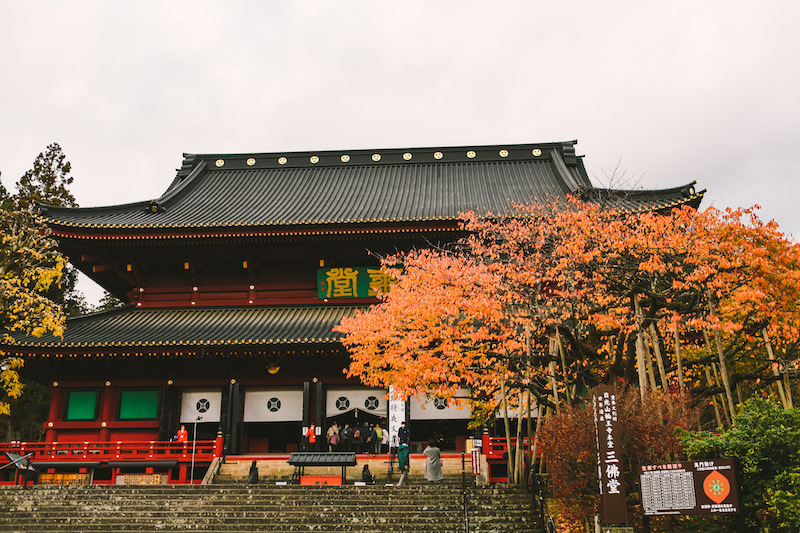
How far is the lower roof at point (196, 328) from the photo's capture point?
19.6 metres

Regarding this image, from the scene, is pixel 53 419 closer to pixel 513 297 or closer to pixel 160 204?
pixel 160 204

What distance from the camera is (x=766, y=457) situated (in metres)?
9.64

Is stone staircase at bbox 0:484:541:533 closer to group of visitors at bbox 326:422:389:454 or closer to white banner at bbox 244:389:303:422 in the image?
group of visitors at bbox 326:422:389:454

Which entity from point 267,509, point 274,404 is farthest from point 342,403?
point 267,509

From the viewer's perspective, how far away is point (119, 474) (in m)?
19.5

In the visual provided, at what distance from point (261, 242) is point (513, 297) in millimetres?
10640

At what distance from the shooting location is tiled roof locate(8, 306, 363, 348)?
19578 millimetres

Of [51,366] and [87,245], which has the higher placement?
[87,245]

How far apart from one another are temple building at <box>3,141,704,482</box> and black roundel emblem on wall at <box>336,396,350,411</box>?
0.15ft

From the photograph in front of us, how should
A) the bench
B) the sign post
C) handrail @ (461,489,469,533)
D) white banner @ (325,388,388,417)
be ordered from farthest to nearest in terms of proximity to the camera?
white banner @ (325,388,388,417), the bench, handrail @ (461,489,469,533), the sign post

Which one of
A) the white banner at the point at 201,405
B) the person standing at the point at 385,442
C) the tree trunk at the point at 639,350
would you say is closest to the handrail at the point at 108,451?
the white banner at the point at 201,405

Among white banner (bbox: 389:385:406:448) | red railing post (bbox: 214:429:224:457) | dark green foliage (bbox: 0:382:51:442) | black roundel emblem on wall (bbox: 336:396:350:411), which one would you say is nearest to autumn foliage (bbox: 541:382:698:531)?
white banner (bbox: 389:385:406:448)

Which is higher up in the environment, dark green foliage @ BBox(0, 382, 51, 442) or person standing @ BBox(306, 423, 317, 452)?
dark green foliage @ BBox(0, 382, 51, 442)

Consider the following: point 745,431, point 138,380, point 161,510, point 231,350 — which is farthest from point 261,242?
point 745,431
